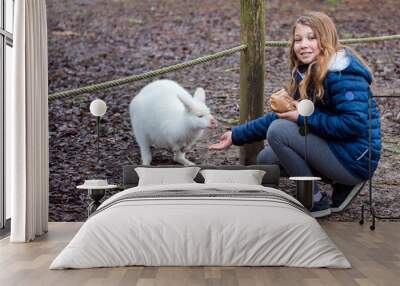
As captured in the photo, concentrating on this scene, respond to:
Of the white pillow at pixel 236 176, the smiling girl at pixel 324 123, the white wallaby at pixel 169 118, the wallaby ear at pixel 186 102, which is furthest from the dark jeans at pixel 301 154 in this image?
the wallaby ear at pixel 186 102

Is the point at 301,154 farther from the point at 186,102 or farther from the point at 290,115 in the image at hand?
the point at 186,102

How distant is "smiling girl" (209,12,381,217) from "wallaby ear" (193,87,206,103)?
1.38ft

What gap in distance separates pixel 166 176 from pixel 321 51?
1880 millimetres

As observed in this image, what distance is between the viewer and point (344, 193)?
5.50m

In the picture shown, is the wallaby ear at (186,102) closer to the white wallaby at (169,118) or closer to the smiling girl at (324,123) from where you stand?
the white wallaby at (169,118)

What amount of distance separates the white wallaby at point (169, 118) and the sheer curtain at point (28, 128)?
3.57 ft

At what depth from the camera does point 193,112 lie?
5496 millimetres

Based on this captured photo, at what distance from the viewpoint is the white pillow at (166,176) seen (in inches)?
200

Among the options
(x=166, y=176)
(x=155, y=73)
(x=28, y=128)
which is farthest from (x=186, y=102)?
(x=28, y=128)

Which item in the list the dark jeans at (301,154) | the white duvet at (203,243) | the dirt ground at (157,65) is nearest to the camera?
the white duvet at (203,243)

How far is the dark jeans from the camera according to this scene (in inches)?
209

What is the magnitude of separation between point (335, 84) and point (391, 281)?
Answer: 8.61ft

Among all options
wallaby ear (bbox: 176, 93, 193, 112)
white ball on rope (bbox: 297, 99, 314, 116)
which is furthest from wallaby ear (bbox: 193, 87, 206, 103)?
white ball on rope (bbox: 297, 99, 314, 116)

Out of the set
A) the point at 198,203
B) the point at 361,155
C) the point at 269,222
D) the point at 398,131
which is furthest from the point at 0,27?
the point at 398,131
